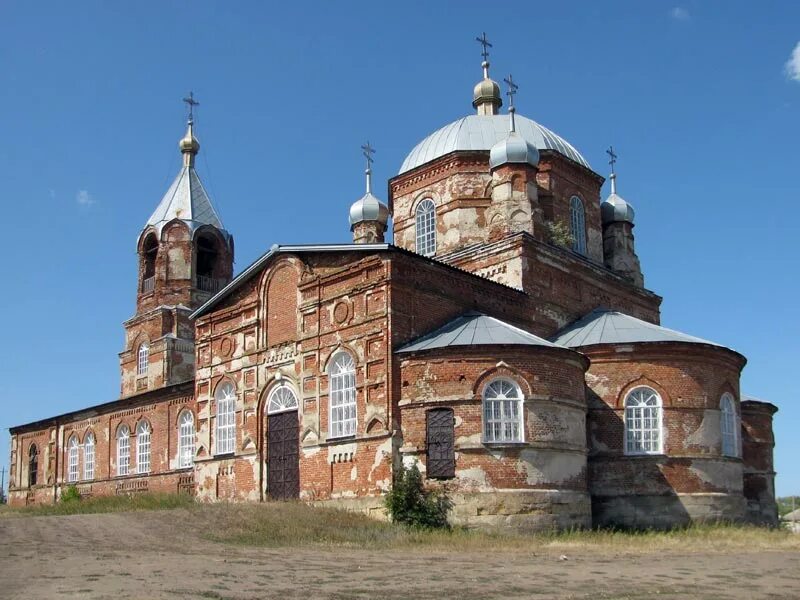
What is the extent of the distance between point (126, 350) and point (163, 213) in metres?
5.38

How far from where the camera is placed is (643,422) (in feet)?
67.8

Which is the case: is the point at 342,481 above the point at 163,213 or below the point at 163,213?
below

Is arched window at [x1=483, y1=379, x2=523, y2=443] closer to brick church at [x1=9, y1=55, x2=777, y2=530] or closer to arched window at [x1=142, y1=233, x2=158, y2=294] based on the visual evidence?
brick church at [x1=9, y1=55, x2=777, y2=530]

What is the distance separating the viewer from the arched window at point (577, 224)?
26.7 meters

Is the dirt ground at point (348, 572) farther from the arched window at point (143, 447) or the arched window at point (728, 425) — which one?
the arched window at point (143, 447)

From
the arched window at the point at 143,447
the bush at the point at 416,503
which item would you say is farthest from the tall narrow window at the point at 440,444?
the arched window at the point at 143,447

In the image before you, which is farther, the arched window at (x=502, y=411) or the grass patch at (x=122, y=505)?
the grass patch at (x=122, y=505)

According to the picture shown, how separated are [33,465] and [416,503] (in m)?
22.8

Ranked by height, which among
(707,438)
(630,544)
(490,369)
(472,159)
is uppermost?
(472,159)

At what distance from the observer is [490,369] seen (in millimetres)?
18719

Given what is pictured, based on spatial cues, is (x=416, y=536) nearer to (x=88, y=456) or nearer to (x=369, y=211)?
(x=369, y=211)

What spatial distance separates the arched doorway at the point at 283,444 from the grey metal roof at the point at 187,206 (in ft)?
44.8

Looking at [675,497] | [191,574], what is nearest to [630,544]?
[675,497]

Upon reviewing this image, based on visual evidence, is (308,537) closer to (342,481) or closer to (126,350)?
(342,481)
